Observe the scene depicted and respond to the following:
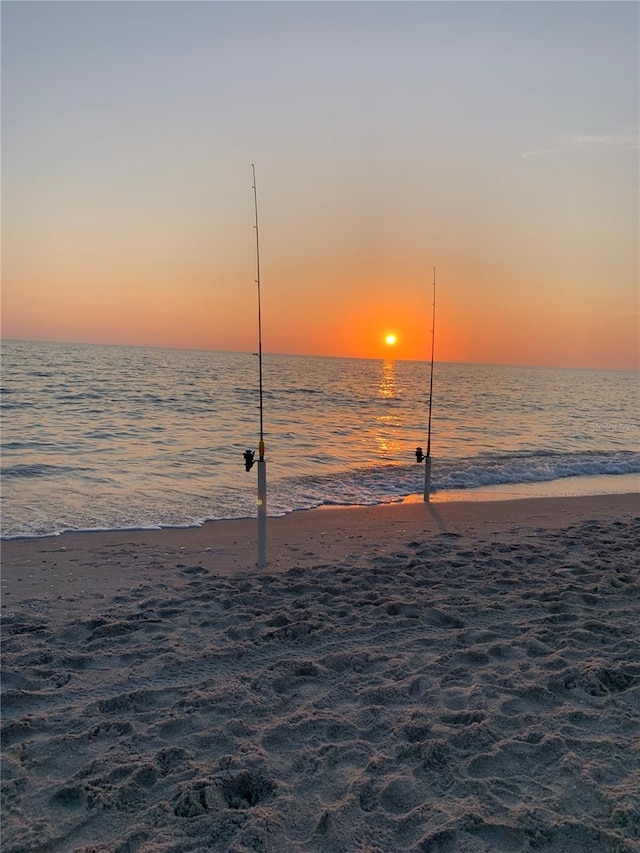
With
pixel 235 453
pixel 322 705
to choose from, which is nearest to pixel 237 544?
pixel 322 705

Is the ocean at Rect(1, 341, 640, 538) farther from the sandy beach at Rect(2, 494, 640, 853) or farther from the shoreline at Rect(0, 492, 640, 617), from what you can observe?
the sandy beach at Rect(2, 494, 640, 853)

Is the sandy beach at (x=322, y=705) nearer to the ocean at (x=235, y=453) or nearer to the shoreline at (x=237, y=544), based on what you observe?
the shoreline at (x=237, y=544)

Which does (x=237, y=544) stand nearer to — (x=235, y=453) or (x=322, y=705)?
(x=322, y=705)

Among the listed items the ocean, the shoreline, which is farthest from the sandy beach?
the ocean

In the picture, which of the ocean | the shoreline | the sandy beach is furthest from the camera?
the ocean

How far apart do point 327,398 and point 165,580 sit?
87.8 feet

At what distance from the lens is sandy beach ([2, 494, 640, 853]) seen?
2.45 meters

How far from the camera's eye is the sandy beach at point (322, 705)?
2.45 meters

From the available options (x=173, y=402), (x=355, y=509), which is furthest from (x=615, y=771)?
(x=173, y=402)

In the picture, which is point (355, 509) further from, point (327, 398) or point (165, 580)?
point (327, 398)

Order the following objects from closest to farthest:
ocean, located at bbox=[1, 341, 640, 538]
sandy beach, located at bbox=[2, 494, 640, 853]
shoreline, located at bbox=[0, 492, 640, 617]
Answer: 1. sandy beach, located at bbox=[2, 494, 640, 853]
2. shoreline, located at bbox=[0, 492, 640, 617]
3. ocean, located at bbox=[1, 341, 640, 538]

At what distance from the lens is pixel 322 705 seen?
10.9ft

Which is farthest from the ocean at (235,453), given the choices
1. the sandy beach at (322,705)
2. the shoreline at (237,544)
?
the sandy beach at (322,705)

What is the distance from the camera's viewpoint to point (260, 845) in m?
2.33
